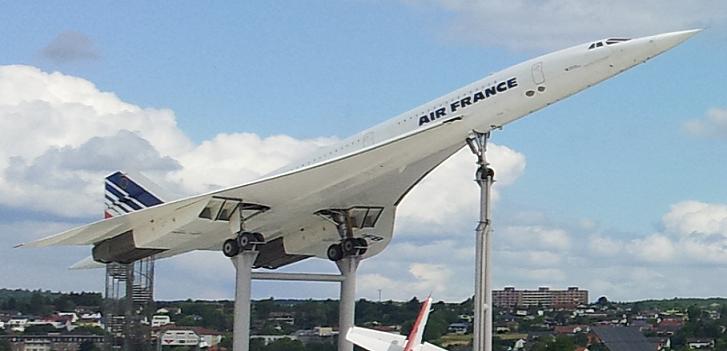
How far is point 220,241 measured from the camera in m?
23.0

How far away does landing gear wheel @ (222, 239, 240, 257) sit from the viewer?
2094 centimetres

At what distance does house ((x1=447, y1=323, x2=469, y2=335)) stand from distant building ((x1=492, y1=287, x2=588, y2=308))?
1381 centimetres

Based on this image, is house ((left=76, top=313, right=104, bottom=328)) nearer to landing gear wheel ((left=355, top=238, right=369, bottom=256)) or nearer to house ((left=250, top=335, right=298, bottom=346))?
house ((left=250, top=335, right=298, bottom=346))

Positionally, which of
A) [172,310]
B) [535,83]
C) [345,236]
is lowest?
[172,310]

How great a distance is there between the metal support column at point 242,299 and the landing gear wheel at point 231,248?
0.09 m

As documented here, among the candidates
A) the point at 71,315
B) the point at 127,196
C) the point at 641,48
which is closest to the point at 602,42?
the point at 641,48

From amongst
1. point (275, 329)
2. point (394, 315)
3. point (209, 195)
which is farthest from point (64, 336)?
point (209, 195)

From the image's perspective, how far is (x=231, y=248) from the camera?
2103 centimetres

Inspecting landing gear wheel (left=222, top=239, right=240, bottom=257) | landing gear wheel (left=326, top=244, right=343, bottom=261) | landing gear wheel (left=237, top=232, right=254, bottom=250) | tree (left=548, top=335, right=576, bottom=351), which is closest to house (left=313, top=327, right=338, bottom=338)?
landing gear wheel (left=326, top=244, right=343, bottom=261)

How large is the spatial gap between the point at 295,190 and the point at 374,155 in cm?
195

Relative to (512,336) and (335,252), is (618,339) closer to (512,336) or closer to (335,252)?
(512,336)

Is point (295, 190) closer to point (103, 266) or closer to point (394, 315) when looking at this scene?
point (103, 266)

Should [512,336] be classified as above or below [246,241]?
below

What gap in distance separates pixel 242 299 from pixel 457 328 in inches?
617
